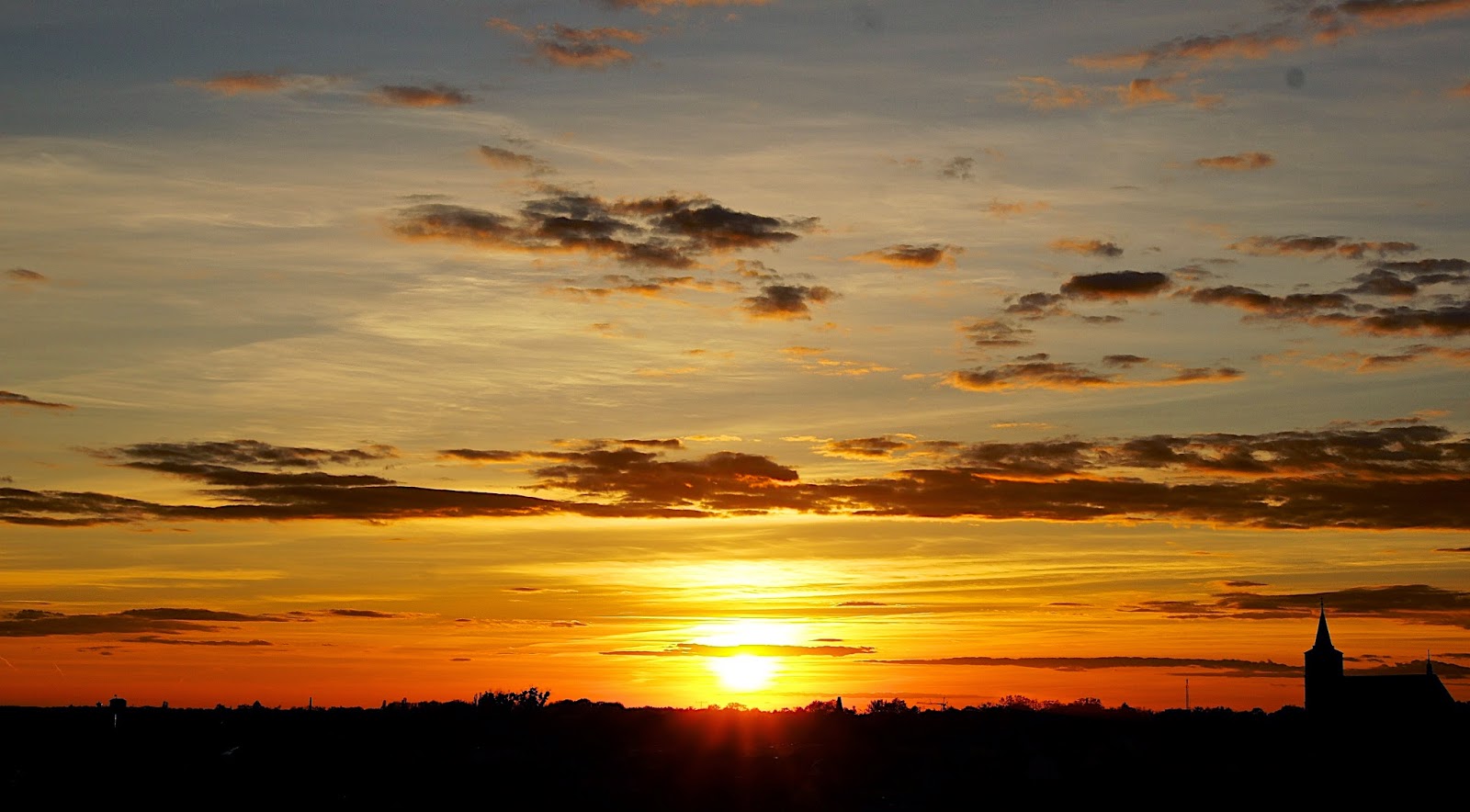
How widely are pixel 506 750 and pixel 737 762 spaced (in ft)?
77.1

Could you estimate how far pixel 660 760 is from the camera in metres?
157

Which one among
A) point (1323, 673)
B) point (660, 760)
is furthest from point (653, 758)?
point (1323, 673)

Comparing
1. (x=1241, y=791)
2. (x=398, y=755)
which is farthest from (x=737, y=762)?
(x=1241, y=791)

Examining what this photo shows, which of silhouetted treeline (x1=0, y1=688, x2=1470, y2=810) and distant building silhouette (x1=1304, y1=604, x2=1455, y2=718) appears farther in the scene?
distant building silhouette (x1=1304, y1=604, x2=1455, y2=718)

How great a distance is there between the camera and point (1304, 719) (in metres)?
176

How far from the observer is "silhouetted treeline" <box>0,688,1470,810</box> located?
13600cm

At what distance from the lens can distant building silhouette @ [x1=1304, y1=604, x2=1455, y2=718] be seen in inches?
6742

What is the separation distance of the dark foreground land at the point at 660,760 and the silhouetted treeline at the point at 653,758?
0.31m

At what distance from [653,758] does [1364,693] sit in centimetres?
7832

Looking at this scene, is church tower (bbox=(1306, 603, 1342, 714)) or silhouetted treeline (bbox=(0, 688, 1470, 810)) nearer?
silhouetted treeline (bbox=(0, 688, 1470, 810))

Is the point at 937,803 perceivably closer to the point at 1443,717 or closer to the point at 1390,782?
the point at 1390,782

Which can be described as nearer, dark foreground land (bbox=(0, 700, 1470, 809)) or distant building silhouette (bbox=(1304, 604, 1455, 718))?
dark foreground land (bbox=(0, 700, 1470, 809))

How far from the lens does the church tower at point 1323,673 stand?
6914 inches

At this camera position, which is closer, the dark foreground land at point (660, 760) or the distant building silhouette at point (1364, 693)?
the dark foreground land at point (660, 760)
